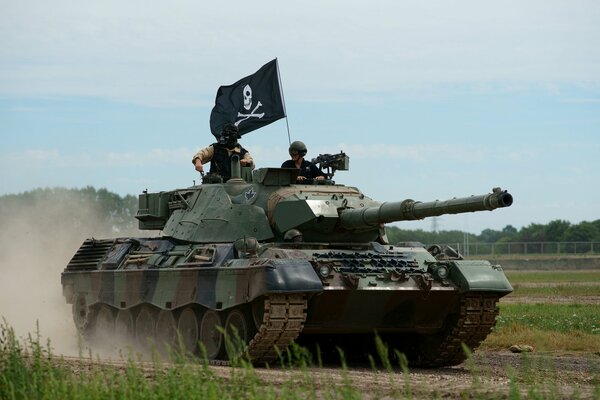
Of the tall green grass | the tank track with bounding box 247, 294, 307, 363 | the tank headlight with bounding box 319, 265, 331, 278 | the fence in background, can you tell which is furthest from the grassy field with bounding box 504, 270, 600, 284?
the tall green grass

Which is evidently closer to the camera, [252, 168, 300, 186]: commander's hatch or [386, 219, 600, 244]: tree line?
[252, 168, 300, 186]: commander's hatch

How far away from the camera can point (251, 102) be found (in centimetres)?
2831

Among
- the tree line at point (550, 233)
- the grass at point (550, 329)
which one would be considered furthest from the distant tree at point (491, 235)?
the grass at point (550, 329)

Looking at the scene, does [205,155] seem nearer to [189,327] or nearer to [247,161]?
[247,161]

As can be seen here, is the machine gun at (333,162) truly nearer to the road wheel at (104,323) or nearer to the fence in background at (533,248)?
the road wheel at (104,323)

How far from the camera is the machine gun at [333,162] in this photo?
73.3ft

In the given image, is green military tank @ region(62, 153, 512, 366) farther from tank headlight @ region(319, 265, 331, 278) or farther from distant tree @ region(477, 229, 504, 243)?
distant tree @ region(477, 229, 504, 243)

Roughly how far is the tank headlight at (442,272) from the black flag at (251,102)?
27.8 feet

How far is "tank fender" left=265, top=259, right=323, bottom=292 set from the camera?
1770 cm

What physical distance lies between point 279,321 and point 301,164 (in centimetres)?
521

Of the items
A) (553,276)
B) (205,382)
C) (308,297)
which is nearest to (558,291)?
(553,276)

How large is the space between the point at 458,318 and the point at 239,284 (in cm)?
384

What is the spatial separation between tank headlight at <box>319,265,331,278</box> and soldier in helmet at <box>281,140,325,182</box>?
393 cm

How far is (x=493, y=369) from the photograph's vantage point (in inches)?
736
